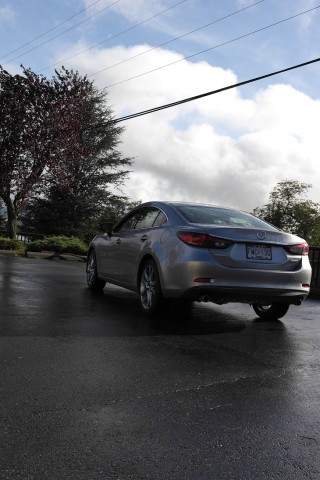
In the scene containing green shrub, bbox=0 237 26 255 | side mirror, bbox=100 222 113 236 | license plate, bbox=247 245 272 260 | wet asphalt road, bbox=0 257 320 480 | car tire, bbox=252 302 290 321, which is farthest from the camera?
green shrub, bbox=0 237 26 255

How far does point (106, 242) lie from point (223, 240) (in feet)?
10.2

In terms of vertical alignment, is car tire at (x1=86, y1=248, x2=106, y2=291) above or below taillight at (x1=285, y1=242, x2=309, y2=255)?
below

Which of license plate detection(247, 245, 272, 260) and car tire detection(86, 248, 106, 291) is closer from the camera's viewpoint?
license plate detection(247, 245, 272, 260)

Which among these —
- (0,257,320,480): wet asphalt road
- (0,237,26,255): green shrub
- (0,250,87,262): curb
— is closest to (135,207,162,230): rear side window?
(0,257,320,480): wet asphalt road

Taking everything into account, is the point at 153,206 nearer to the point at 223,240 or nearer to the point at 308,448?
the point at 223,240

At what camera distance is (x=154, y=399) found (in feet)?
11.5

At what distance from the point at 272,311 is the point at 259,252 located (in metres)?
1.38

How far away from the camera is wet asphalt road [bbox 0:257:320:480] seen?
254cm

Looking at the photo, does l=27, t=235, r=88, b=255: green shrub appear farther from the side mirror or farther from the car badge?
the car badge

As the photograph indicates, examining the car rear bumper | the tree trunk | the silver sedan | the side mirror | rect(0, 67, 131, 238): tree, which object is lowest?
the car rear bumper

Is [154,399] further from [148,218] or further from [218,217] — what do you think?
[148,218]

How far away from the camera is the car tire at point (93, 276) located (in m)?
9.34

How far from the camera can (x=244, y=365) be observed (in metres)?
4.60

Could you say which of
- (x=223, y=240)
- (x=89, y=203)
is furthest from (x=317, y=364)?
(x=89, y=203)
